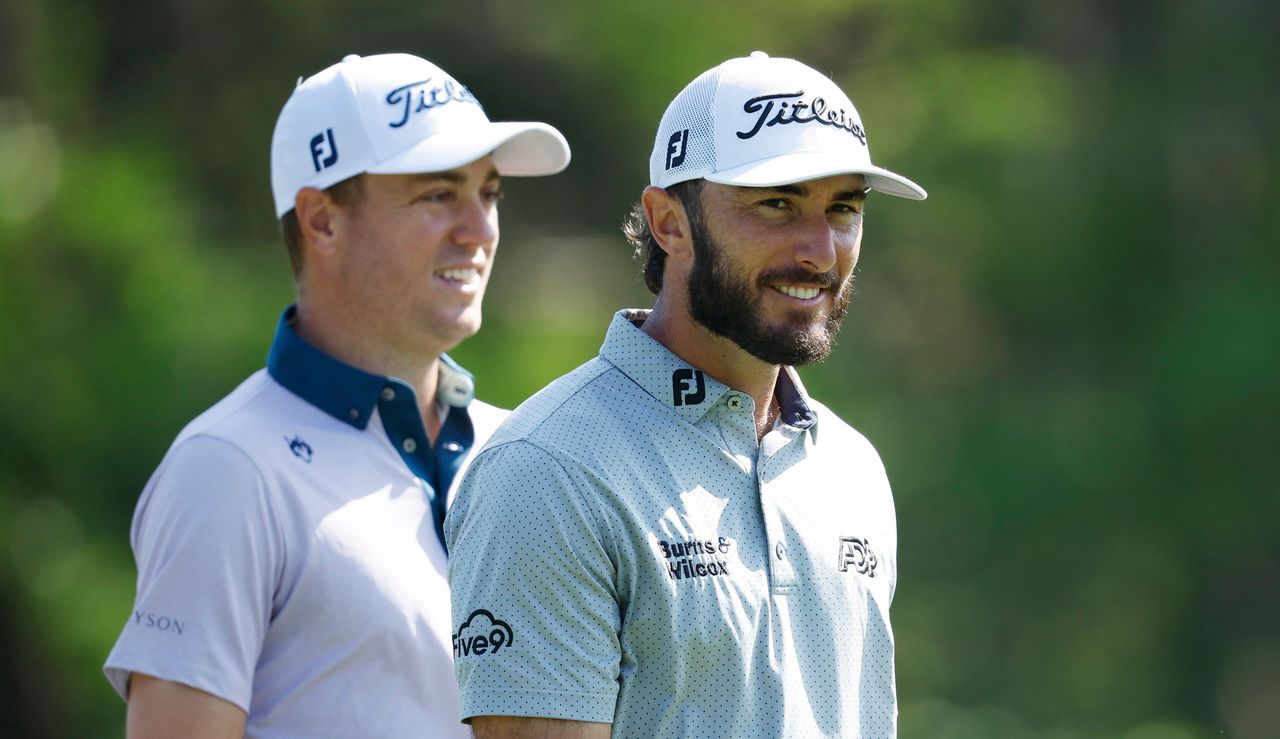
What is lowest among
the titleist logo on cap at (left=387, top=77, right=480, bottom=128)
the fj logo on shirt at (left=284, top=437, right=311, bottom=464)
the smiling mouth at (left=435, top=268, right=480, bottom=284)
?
the fj logo on shirt at (left=284, top=437, right=311, bottom=464)

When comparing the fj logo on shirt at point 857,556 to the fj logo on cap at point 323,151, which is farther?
the fj logo on cap at point 323,151

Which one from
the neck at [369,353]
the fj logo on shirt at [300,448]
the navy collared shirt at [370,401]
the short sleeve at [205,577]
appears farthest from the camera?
the neck at [369,353]

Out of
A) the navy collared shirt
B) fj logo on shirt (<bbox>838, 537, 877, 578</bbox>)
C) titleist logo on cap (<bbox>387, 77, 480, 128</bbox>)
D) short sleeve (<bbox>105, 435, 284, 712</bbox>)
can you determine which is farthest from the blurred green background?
fj logo on shirt (<bbox>838, 537, 877, 578</bbox>)

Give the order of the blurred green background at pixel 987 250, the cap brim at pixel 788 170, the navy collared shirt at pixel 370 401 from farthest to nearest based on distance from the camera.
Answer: the blurred green background at pixel 987 250 → the navy collared shirt at pixel 370 401 → the cap brim at pixel 788 170

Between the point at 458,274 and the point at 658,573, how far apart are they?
989 mm

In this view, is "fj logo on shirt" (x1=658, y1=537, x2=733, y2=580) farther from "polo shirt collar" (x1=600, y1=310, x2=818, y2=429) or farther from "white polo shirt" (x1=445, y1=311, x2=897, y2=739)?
"polo shirt collar" (x1=600, y1=310, x2=818, y2=429)

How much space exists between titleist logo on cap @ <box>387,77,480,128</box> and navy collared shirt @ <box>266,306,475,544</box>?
16.5 inches

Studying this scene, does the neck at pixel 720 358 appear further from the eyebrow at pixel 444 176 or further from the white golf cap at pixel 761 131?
the eyebrow at pixel 444 176

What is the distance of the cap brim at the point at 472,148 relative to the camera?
290 cm

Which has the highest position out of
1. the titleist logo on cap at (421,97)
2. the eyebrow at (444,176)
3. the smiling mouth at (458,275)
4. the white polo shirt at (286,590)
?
the titleist logo on cap at (421,97)

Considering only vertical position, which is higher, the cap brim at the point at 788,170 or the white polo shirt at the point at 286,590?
the cap brim at the point at 788,170

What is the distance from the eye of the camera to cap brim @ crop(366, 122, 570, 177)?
290 centimetres

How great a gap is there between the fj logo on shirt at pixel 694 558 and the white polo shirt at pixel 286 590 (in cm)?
57

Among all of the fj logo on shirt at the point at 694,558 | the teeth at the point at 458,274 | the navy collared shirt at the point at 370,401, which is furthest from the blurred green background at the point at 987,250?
the fj logo on shirt at the point at 694,558
